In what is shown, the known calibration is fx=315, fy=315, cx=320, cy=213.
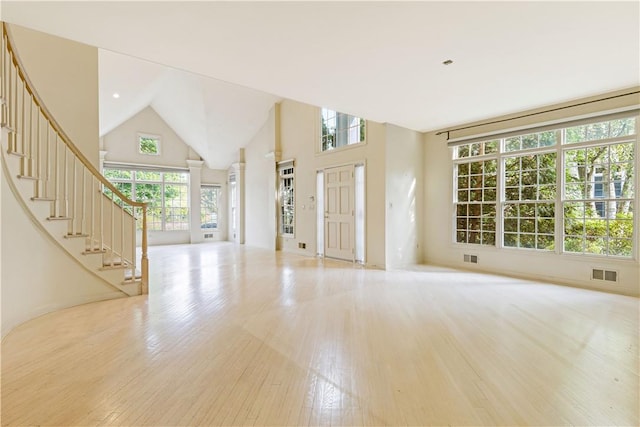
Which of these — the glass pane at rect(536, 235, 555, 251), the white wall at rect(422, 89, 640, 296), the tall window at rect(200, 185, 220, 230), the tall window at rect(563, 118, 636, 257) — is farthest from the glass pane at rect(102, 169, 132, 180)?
the tall window at rect(563, 118, 636, 257)

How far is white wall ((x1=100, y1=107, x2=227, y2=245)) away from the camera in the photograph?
928cm

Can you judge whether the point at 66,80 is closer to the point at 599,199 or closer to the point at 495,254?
the point at 495,254

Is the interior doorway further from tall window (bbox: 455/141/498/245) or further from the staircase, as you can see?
the staircase

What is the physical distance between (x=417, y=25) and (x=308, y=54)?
3.40 ft

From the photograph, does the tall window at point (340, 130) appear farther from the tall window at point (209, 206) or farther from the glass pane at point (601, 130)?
the tall window at point (209, 206)

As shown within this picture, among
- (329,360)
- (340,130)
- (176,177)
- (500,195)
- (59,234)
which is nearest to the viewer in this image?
(329,360)

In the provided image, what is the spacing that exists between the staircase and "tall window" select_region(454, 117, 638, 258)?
5481 mm

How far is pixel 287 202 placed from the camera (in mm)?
8391

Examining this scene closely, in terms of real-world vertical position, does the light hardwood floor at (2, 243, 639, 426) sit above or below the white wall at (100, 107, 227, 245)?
below

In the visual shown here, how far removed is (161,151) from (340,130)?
20.7 feet

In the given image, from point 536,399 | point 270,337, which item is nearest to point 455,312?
point 536,399

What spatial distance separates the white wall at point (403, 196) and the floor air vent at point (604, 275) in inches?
107

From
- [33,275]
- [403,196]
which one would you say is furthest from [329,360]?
[403,196]

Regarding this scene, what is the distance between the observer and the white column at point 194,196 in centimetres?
1043
